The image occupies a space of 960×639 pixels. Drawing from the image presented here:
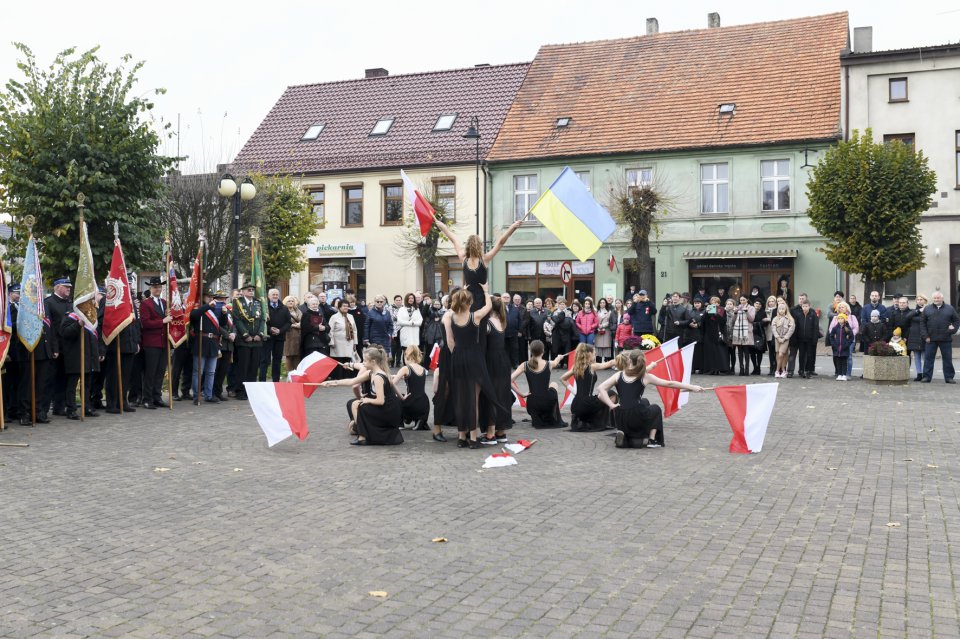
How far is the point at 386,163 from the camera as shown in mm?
40219

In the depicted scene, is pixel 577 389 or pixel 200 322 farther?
pixel 200 322

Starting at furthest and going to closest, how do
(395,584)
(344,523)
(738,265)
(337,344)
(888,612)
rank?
(738,265) → (337,344) → (344,523) → (395,584) → (888,612)

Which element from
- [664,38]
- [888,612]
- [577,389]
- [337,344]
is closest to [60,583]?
[888,612]

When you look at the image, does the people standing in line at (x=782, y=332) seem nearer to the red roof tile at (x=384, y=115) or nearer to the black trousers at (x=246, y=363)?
the black trousers at (x=246, y=363)

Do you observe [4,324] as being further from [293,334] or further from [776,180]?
[776,180]

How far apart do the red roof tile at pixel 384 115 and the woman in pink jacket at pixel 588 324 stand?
15.7 metres

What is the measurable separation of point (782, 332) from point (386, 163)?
23.0 m

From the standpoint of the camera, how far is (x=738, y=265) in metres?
35.0

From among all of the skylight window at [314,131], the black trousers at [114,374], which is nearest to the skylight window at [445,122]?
the skylight window at [314,131]

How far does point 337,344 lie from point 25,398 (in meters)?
6.42

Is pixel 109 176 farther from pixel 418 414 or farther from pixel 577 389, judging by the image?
pixel 577 389

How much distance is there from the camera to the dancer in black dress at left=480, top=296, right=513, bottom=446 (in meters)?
11.5

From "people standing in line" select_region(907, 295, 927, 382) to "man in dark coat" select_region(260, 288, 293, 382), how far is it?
501 inches

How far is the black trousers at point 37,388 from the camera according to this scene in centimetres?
1332
